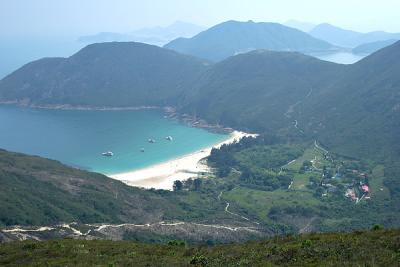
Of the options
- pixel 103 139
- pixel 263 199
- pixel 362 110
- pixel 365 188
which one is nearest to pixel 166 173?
pixel 263 199

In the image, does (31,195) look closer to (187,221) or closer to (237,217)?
(187,221)

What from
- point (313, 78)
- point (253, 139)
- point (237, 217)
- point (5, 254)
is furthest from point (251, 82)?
point (5, 254)

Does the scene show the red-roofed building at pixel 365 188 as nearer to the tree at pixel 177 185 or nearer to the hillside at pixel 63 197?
the tree at pixel 177 185

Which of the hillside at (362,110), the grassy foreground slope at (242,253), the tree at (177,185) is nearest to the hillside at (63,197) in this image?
the tree at (177,185)

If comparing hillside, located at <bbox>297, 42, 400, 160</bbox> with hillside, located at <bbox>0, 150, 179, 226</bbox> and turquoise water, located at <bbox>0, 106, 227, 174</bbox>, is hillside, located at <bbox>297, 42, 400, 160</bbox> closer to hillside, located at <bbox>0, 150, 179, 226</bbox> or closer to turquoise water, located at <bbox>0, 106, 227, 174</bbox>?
turquoise water, located at <bbox>0, 106, 227, 174</bbox>

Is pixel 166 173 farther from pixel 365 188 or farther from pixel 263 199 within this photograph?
pixel 365 188

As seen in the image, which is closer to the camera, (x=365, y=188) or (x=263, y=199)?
(x=263, y=199)
